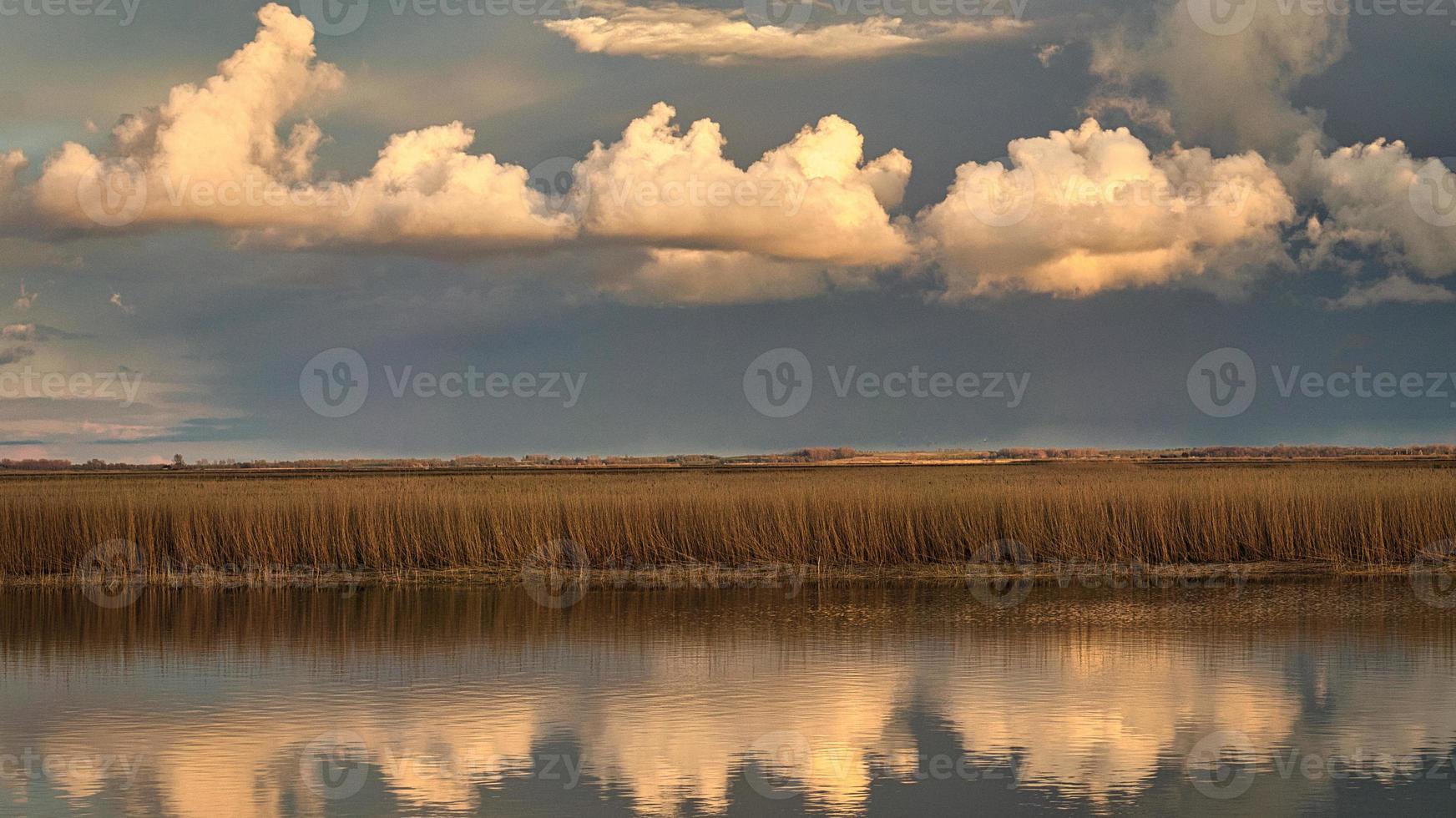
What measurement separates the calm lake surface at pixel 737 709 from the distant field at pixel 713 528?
4913 millimetres

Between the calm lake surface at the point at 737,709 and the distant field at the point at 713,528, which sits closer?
the calm lake surface at the point at 737,709

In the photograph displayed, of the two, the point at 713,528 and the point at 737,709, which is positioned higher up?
the point at 713,528

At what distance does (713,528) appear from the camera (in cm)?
2609

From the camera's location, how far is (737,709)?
497 inches

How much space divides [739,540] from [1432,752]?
15.8 m

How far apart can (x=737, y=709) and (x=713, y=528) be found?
44.3 ft

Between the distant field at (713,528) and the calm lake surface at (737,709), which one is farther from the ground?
the distant field at (713,528)

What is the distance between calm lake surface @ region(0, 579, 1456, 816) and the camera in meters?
9.77

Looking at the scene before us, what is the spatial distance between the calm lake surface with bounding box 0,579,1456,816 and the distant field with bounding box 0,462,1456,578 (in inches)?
193

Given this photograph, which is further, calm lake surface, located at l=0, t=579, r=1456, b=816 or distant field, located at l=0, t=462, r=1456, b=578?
distant field, located at l=0, t=462, r=1456, b=578

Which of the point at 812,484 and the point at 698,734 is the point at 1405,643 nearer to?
the point at 698,734

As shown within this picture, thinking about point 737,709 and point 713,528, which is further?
point 713,528

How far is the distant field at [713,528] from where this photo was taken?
25328 millimetres

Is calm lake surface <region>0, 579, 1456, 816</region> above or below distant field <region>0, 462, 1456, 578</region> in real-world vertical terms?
below
